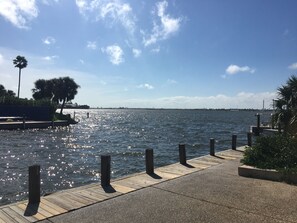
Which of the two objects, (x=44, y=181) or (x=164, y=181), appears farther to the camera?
(x=44, y=181)

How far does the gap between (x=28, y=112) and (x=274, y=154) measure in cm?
5762

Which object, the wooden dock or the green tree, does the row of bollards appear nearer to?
the wooden dock

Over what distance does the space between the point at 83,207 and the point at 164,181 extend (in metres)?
3.17

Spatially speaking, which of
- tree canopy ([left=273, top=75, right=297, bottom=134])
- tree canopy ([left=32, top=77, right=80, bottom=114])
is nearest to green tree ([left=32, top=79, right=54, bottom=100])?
tree canopy ([left=32, top=77, right=80, bottom=114])

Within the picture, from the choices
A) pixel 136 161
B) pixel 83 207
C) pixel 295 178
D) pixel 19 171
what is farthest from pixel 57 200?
pixel 136 161

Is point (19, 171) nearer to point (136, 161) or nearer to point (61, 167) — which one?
point (61, 167)

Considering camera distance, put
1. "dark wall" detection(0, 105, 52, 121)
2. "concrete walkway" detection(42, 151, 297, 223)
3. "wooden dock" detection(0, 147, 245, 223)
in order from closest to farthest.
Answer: "concrete walkway" detection(42, 151, 297, 223), "wooden dock" detection(0, 147, 245, 223), "dark wall" detection(0, 105, 52, 121)

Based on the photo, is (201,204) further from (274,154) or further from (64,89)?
(64,89)

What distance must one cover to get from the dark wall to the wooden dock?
54208mm

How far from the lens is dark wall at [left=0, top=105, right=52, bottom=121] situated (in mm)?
59219

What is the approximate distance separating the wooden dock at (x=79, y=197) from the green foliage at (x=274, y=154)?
2.01 metres

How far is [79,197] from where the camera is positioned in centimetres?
814

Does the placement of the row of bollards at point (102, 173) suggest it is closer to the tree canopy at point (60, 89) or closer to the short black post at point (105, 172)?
the short black post at point (105, 172)

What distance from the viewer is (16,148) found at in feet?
95.0
